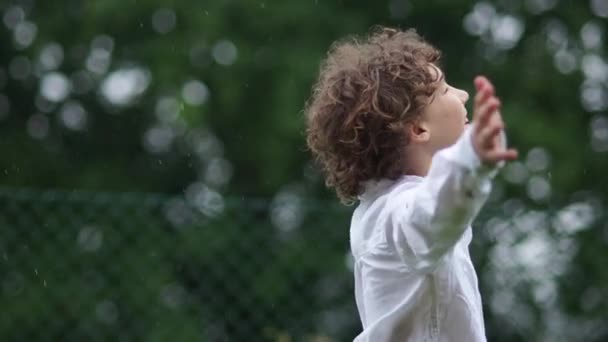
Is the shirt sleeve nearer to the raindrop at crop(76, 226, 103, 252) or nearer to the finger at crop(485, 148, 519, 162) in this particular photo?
the finger at crop(485, 148, 519, 162)

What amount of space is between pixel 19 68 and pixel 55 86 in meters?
0.39

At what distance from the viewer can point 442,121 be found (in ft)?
8.90

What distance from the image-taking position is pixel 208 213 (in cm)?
559

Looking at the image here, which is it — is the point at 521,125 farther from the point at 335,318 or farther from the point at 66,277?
the point at 66,277

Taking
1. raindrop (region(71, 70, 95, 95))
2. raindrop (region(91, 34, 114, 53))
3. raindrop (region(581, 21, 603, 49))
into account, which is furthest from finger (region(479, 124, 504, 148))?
raindrop (region(71, 70, 95, 95))

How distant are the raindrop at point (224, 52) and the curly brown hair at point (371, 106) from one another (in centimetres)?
728

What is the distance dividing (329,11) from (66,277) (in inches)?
195

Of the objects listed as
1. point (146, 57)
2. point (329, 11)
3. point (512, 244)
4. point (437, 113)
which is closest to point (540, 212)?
point (512, 244)

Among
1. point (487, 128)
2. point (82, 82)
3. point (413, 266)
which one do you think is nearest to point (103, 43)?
point (82, 82)

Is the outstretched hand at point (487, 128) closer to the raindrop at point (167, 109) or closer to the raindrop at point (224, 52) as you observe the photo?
the raindrop at point (224, 52)

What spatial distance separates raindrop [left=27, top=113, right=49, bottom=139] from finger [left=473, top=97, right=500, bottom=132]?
970 centimetres

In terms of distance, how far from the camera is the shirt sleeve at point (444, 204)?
2193 mm

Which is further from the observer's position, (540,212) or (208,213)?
(208,213)

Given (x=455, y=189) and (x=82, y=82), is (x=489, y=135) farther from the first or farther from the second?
(x=82, y=82)
